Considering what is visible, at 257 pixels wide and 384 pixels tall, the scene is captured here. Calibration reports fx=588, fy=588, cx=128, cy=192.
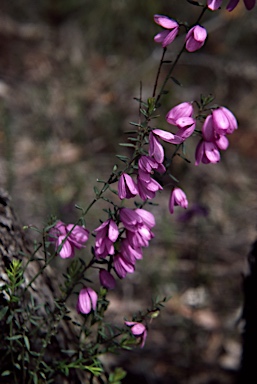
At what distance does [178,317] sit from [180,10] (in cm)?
407

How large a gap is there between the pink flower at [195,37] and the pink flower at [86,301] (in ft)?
2.58

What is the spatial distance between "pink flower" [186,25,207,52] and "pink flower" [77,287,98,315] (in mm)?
786

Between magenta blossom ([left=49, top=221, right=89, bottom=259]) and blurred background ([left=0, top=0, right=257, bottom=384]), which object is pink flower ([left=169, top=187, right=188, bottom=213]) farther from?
blurred background ([left=0, top=0, right=257, bottom=384])

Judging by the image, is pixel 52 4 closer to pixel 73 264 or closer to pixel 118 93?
pixel 118 93

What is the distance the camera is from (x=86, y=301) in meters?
1.80

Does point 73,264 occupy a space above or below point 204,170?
above

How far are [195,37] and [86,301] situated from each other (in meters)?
0.84

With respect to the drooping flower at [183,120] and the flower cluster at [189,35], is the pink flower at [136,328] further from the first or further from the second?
the flower cluster at [189,35]

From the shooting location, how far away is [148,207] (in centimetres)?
471

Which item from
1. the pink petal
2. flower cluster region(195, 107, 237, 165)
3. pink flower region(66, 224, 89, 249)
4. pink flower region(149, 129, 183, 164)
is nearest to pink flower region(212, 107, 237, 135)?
flower cluster region(195, 107, 237, 165)

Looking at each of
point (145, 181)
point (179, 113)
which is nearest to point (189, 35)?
point (179, 113)

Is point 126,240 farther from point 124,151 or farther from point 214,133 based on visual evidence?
point 124,151

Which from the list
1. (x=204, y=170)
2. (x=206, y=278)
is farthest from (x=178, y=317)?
(x=204, y=170)

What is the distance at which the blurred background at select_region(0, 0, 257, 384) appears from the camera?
3584 millimetres
